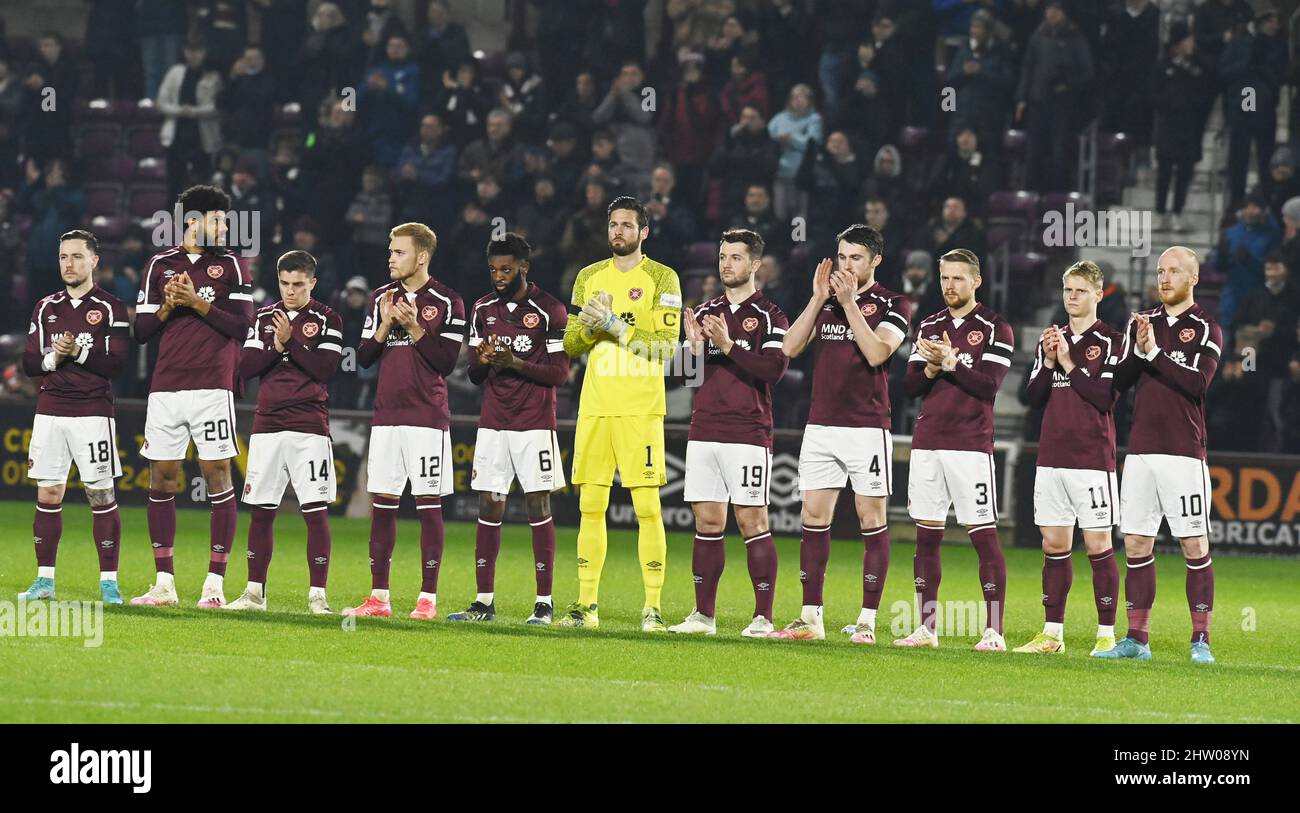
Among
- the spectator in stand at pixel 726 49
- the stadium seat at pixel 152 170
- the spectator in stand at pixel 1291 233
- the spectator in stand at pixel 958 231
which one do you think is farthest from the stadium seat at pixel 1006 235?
the stadium seat at pixel 152 170

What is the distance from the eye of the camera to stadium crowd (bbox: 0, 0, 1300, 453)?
20.2 meters

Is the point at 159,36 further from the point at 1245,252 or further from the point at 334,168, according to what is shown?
the point at 1245,252

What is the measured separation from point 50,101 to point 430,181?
5.65 meters

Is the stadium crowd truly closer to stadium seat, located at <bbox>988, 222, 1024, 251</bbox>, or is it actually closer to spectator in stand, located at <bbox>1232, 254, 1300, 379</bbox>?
spectator in stand, located at <bbox>1232, 254, 1300, 379</bbox>

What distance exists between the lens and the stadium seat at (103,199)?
23703 mm

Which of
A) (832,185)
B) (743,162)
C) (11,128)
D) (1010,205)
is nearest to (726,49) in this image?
(743,162)

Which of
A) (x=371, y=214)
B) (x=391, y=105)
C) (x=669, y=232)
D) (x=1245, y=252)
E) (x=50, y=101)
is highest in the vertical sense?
(x=50, y=101)

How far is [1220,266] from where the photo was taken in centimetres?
2008

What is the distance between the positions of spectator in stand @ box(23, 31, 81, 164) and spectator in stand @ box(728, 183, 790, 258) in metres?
9.20

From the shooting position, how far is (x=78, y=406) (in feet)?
37.8

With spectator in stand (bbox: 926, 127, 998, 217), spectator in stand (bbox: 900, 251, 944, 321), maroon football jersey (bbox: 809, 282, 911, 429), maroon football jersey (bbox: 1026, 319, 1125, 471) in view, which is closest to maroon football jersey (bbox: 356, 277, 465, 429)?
maroon football jersey (bbox: 809, 282, 911, 429)

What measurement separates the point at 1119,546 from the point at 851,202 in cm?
504
